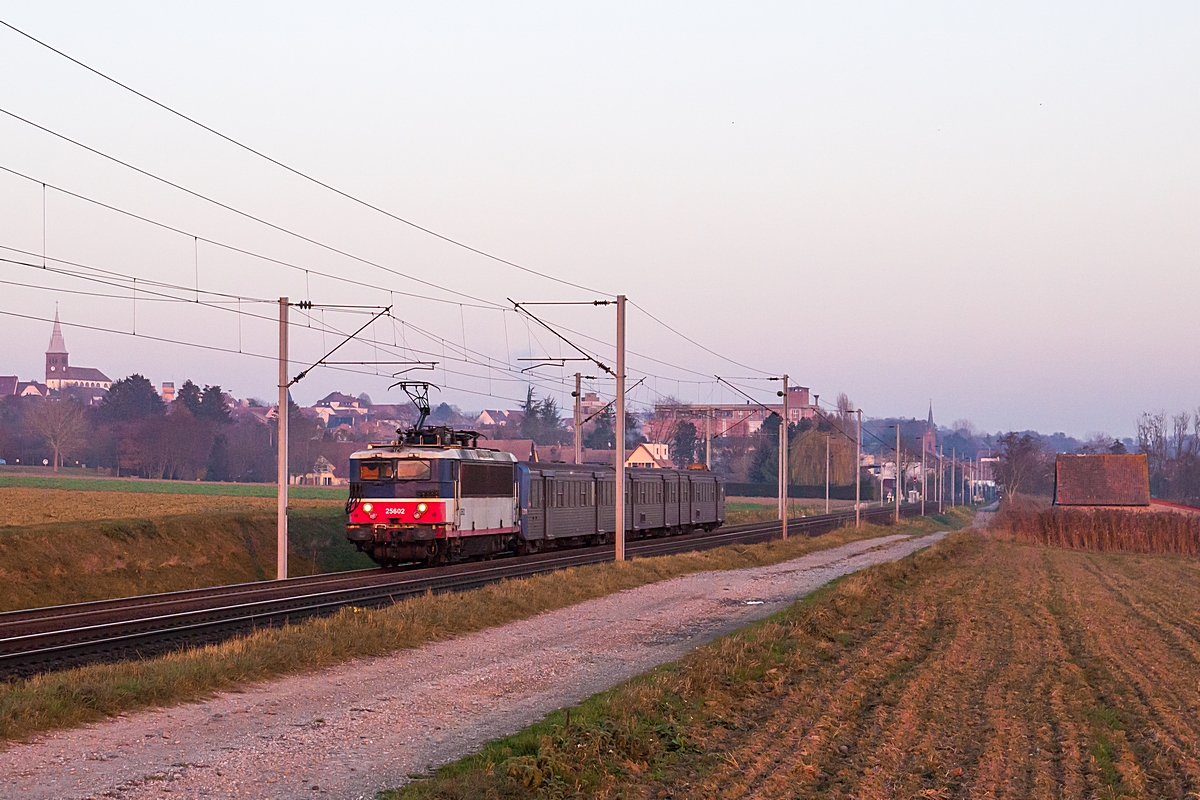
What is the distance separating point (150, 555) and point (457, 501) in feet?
28.5

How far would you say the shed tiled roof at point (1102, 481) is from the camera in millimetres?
86000

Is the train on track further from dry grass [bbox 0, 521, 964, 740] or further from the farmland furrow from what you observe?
the farmland furrow

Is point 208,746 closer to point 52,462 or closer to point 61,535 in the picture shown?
point 61,535

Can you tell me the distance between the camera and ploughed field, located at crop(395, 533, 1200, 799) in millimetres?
10555

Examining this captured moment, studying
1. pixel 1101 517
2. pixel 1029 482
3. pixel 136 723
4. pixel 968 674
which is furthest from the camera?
pixel 1029 482

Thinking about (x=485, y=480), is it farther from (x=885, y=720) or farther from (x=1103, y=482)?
(x=1103, y=482)

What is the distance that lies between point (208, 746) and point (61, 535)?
2210cm

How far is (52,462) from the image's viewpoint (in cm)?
14562

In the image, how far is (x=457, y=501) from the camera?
35.6 m

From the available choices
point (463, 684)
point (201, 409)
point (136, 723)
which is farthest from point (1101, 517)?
point (201, 409)

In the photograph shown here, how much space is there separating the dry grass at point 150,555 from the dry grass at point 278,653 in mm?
10914

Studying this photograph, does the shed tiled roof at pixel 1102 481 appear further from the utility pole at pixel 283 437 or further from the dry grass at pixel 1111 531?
the utility pole at pixel 283 437

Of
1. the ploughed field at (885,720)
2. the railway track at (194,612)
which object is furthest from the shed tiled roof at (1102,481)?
the ploughed field at (885,720)

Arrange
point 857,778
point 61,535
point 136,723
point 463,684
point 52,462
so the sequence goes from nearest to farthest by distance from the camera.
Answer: point 857,778 → point 136,723 → point 463,684 → point 61,535 → point 52,462
